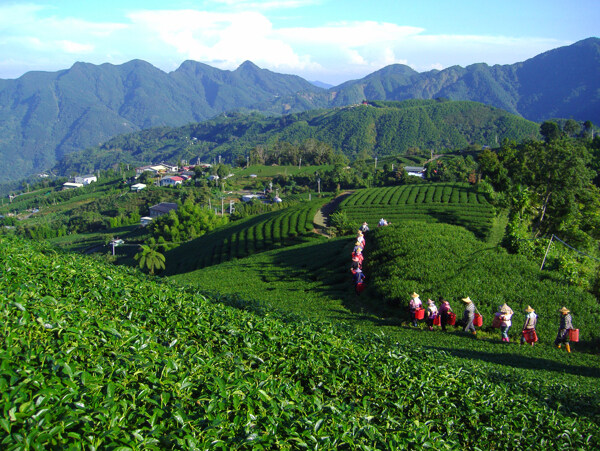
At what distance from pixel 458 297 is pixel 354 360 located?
33.0 feet

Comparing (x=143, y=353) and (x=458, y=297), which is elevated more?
(x=143, y=353)

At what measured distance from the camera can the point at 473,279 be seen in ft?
52.5

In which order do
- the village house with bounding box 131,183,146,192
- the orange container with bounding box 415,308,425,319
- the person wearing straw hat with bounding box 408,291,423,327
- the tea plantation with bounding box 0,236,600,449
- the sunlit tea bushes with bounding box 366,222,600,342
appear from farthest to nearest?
the village house with bounding box 131,183,146,192
the sunlit tea bushes with bounding box 366,222,600,342
the person wearing straw hat with bounding box 408,291,423,327
the orange container with bounding box 415,308,425,319
the tea plantation with bounding box 0,236,600,449

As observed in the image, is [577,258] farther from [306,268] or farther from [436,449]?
[436,449]

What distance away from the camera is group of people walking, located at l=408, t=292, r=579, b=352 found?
1195 centimetres

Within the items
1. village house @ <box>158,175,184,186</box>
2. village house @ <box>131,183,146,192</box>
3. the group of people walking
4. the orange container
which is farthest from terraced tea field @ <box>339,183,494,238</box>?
village house @ <box>131,183,146,192</box>

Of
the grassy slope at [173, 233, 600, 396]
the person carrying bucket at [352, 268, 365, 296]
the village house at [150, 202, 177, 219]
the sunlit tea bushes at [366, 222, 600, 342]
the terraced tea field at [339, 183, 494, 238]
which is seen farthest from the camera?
the village house at [150, 202, 177, 219]

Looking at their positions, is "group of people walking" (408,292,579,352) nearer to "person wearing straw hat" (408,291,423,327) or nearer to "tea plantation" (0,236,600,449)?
"person wearing straw hat" (408,291,423,327)

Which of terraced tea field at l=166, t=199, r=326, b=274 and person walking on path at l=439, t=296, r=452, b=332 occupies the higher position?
person walking on path at l=439, t=296, r=452, b=332

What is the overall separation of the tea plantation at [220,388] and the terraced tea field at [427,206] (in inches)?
849

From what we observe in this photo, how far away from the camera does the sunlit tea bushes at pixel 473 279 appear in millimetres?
14039

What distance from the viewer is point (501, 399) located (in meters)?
5.83

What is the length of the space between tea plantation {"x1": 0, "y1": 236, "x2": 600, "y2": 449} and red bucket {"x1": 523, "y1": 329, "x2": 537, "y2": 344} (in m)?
4.65

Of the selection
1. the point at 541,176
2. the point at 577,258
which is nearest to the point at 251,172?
the point at 541,176
